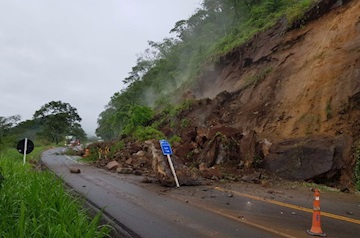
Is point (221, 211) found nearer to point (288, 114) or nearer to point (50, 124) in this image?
point (288, 114)

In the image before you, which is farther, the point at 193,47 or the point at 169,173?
the point at 193,47

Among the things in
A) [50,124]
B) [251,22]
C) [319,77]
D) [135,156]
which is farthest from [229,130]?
[50,124]

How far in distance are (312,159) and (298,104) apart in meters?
3.88

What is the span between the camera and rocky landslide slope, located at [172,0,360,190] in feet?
36.9

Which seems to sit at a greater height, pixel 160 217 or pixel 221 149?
pixel 221 149

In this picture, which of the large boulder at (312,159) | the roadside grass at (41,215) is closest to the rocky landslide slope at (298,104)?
the large boulder at (312,159)

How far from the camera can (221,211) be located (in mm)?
7133

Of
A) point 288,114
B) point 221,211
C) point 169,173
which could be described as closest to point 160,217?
point 221,211

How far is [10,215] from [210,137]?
11299 mm

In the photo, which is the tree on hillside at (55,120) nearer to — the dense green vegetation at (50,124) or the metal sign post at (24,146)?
the dense green vegetation at (50,124)

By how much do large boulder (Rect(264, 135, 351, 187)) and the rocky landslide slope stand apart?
0.09 ft

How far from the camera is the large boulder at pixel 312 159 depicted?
1065cm

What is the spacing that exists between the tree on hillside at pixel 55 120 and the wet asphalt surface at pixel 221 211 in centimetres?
6280

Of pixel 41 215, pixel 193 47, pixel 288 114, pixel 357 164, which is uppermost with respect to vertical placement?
pixel 193 47
